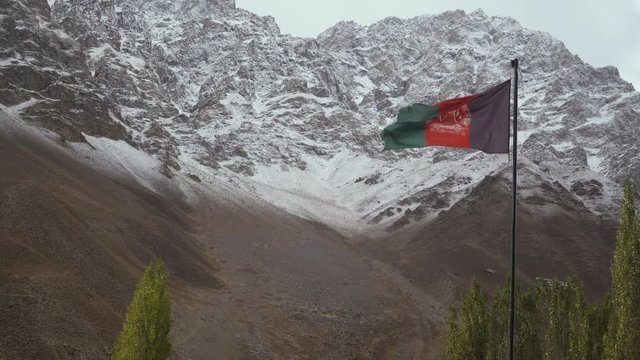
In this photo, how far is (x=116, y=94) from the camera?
563ft

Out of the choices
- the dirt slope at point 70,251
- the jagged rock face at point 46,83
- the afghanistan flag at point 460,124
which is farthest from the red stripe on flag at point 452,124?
the jagged rock face at point 46,83

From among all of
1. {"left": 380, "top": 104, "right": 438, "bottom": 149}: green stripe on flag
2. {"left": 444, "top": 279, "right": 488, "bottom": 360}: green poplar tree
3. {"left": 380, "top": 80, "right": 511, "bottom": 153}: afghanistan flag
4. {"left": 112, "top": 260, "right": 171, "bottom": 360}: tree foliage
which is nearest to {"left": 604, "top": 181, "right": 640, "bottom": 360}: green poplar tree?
{"left": 380, "top": 80, "right": 511, "bottom": 153}: afghanistan flag

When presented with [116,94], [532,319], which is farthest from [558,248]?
[116,94]

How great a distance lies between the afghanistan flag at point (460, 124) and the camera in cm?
1653

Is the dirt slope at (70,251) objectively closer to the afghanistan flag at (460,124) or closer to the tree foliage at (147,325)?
the tree foliage at (147,325)

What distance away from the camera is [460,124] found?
1716 cm

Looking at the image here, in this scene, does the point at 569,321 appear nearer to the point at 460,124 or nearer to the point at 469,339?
the point at 469,339

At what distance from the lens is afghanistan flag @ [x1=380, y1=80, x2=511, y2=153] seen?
1653 centimetres

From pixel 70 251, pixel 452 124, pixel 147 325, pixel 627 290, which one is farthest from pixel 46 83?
pixel 627 290

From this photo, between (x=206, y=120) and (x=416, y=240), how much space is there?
118796 millimetres

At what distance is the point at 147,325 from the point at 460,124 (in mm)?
13343

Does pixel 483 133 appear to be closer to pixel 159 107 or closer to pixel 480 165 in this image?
pixel 480 165

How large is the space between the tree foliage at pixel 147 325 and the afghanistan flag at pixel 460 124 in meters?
10.9

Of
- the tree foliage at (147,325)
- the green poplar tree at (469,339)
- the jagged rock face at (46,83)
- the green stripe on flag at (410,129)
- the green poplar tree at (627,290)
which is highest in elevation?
the jagged rock face at (46,83)
